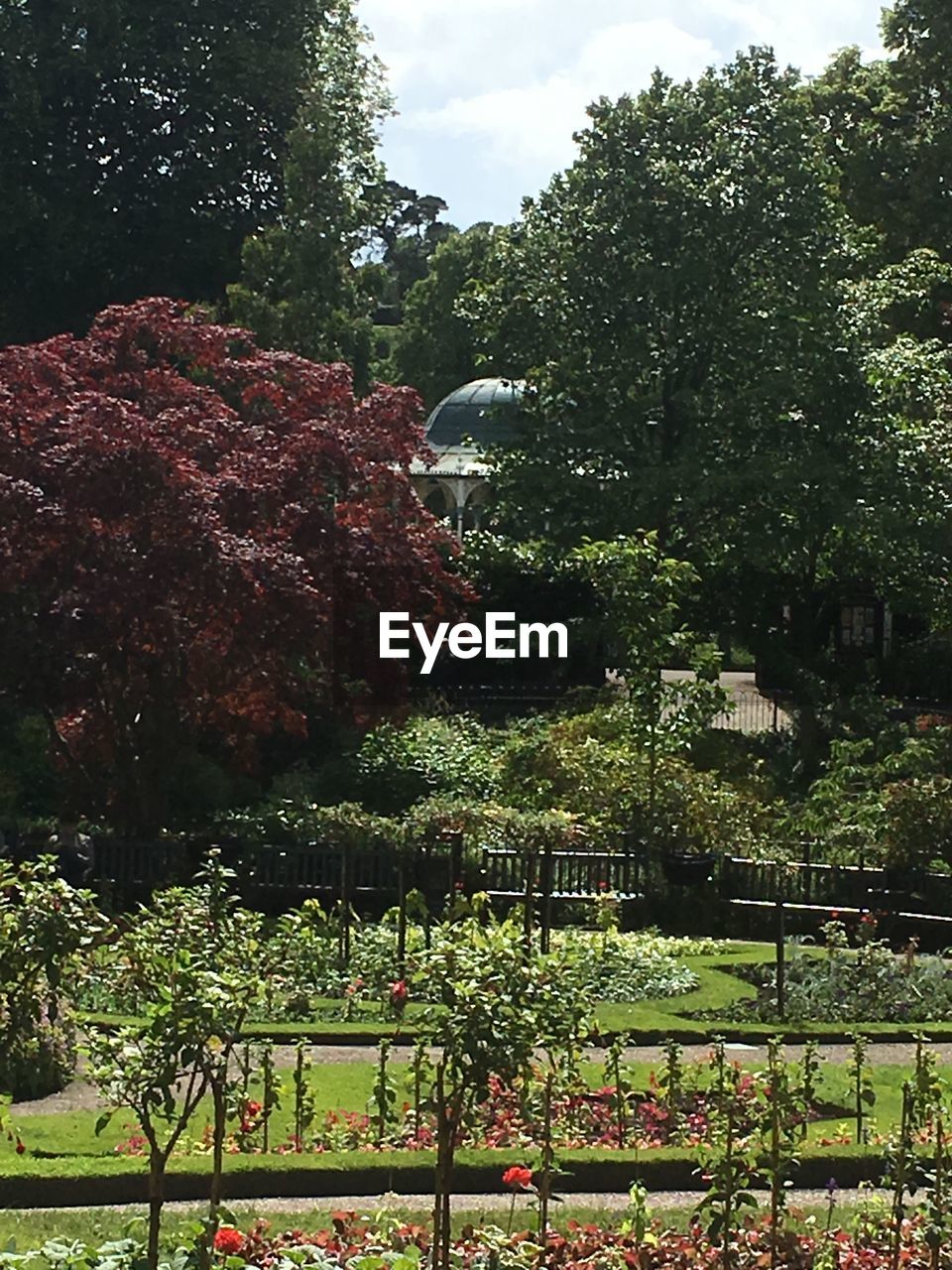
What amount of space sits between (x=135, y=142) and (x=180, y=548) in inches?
803

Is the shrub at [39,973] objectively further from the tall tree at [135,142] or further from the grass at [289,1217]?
the tall tree at [135,142]

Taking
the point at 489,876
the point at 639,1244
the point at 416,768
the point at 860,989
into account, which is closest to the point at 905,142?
the point at 416,768

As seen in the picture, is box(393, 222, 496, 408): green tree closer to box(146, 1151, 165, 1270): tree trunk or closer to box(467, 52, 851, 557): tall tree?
box(467, 52, 851, 557): tall tree

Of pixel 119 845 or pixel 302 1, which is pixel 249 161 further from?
pixel 119 845

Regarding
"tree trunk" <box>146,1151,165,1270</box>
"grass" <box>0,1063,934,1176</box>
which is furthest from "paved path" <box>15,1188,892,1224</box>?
"tree trunk" <box>146,1151,165,1270</box>

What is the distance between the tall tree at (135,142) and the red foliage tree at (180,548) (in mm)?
14011

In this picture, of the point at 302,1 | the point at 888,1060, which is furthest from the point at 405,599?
the point at 302,1

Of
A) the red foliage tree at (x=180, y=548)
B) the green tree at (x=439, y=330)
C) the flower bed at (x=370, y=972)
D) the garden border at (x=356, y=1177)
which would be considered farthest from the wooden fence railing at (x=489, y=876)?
the green tree at (x=439, y=330)

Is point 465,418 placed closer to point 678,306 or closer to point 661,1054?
point 678,306

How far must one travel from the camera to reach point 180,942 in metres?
8.59

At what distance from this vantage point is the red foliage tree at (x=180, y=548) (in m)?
18.7

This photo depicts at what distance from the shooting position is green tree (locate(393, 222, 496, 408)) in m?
59.8

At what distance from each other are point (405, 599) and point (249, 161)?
18.3 meters

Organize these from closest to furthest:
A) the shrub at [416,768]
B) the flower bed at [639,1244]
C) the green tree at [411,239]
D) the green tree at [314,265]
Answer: the flower bed at [639,1244]
the shrub at [416,768]
the green tree at [314,265]
the green tree at [411,239]
